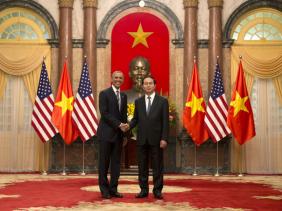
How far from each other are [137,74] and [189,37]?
1.62 metres

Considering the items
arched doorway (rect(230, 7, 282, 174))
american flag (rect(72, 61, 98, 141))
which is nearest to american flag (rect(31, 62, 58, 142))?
american flag (rect(72, 61, 98, 141))

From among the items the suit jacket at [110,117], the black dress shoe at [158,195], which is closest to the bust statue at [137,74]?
the suit jacket at [110,117]

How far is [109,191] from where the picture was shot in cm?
779

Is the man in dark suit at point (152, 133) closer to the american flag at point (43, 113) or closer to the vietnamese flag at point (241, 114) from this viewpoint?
the vietnamese flag at point (241, 114)

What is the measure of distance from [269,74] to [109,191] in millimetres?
7652

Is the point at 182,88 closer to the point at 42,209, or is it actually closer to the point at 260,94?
the point at 260,94

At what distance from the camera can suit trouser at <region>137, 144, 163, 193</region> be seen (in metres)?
7.72

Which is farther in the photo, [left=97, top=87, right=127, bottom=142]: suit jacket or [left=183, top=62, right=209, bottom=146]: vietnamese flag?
[left=183, top=62, right=209, bottom=146]: vietnamese flag

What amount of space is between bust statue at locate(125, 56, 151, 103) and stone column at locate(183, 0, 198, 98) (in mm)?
968

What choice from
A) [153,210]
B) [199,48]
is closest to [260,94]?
[199,48]

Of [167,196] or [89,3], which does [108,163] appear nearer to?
[167,196]

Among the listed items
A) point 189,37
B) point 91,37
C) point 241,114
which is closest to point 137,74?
point 91,37

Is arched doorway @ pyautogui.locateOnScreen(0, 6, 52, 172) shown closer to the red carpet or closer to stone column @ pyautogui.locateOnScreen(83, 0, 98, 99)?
stone column @ pyautogui.locateOnScreen(83, 0, 98, 99)

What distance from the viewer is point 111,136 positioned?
7.77 m
